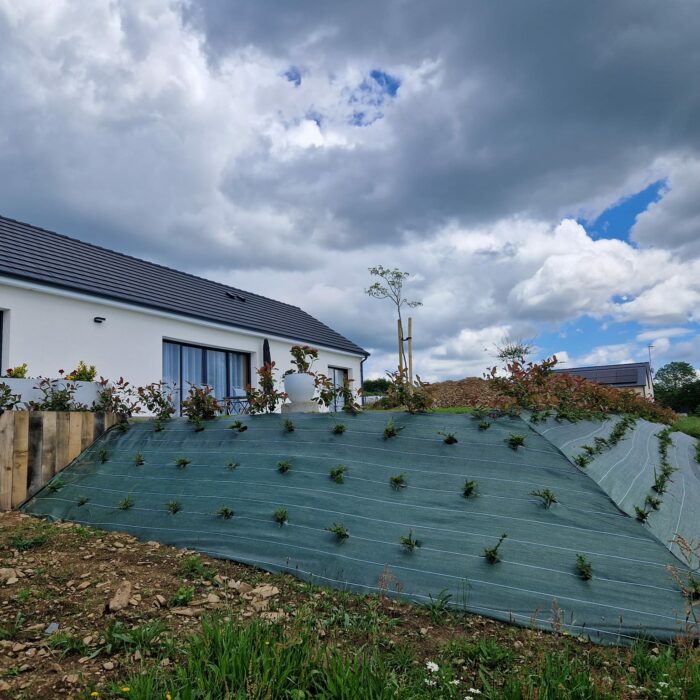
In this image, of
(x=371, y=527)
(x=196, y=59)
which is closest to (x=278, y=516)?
(x=371, y=527)

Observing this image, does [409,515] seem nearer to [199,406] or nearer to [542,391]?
[542,391]

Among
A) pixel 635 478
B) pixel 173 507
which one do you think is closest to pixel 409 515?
pixel 173 507

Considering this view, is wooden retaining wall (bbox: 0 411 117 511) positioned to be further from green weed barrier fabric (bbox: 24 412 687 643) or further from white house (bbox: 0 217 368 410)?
white house (bbox: 0 217 368 410)

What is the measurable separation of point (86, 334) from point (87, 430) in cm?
333

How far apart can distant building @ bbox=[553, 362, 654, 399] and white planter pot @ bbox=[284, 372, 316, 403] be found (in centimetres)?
2915

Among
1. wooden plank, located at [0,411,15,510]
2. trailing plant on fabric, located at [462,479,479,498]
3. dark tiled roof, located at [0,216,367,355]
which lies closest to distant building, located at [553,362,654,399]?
dark tiled roof, located at [0,216,367,355]

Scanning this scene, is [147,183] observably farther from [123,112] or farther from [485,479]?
[485,479]

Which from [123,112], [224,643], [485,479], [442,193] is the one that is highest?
[123,112]

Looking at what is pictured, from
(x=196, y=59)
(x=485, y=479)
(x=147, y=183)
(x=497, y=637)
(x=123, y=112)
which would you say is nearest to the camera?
(x=497, y=637)

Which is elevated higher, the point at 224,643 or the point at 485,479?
the point at 485,479

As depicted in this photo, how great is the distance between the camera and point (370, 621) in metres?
3.08

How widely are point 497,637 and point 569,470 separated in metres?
1.83

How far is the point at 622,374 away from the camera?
109ft

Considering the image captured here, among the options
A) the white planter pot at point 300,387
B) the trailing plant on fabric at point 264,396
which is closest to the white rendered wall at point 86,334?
the trailing plant on fabric at point 264,396
